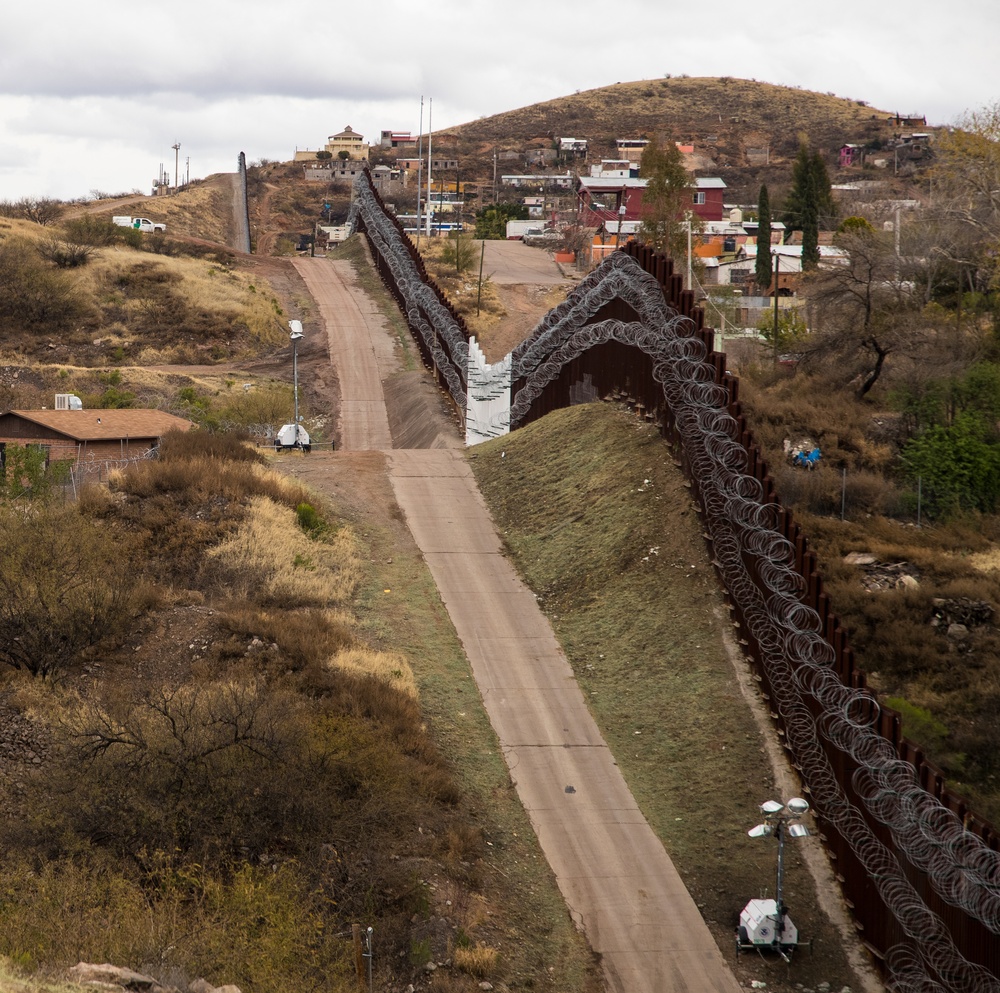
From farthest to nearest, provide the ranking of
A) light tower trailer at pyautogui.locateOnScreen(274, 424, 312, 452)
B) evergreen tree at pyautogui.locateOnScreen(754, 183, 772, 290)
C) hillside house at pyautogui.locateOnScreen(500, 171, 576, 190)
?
1. hillside house at pyautogui.locateOnScreen(500, 171, 576, 190)
2. evergreen tree at pyautogui.locateOnScreen(754, 183, 772, 290)
3. light tower trailer at pyautogui.locateOnScreen(274, 424, 312, 452)

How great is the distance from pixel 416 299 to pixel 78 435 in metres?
23.5

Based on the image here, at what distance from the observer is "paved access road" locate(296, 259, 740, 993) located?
1587cm

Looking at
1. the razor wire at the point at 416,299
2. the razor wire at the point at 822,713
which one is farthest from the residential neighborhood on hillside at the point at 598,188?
the razor wire at the point at 822,713

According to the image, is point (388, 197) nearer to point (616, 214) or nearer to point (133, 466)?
point (616, 214)

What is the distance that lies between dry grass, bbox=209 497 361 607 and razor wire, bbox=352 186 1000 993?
25.4 feet

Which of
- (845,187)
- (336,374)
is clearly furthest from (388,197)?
(336,374)

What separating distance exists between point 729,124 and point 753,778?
154361 millimetres

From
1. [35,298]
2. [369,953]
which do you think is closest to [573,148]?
[35,298]

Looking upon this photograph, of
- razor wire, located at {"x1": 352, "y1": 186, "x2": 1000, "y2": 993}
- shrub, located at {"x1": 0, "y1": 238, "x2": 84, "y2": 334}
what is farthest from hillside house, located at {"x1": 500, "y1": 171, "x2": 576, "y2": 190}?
razor wire, located at {"x1": 352, "y1": 186, "x2": 1000, "y2": 993}

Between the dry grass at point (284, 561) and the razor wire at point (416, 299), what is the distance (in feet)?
46.7

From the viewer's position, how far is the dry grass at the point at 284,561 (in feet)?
81.4

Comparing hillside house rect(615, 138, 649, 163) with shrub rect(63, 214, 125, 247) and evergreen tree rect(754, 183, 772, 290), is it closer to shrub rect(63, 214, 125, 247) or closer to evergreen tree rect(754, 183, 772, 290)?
evergreen tree rect(754, 183, 772, 290)

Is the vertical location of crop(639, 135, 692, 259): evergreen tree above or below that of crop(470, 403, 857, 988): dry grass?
above

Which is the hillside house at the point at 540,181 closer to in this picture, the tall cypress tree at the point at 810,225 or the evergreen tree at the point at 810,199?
the evergreen tree at the point at 810,199
